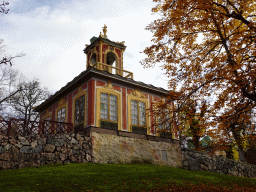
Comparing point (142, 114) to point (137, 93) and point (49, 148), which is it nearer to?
point (137, 93)

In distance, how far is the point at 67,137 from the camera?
42.9ft

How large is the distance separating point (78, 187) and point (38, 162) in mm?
5062

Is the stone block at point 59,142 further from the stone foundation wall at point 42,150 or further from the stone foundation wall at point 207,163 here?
the stone foundation wall at point 207,163

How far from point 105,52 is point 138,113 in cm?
516

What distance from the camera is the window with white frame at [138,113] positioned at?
16.2 m

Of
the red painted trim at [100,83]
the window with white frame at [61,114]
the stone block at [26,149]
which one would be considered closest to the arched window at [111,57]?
the red painted trim at [100,83]

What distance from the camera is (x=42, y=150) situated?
39.6ft

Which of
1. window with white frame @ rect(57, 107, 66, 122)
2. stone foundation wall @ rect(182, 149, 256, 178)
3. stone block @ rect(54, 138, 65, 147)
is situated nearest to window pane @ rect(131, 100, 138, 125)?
stone foundation wall @ rect(182, 149, 256, 178)

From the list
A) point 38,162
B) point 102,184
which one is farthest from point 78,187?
point 38,162

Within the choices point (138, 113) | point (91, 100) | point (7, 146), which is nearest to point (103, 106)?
point (91, 100)

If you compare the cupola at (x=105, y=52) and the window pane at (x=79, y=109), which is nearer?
the window pane at (x=79, y=109)

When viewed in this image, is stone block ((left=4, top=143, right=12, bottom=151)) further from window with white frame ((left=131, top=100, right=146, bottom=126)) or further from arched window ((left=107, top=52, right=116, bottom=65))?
arched window ((left=107, top=52, right=116, bottom=65))

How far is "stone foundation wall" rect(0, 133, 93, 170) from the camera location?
36.7ft

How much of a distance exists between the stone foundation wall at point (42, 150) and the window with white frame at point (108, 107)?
2007 millimetres
